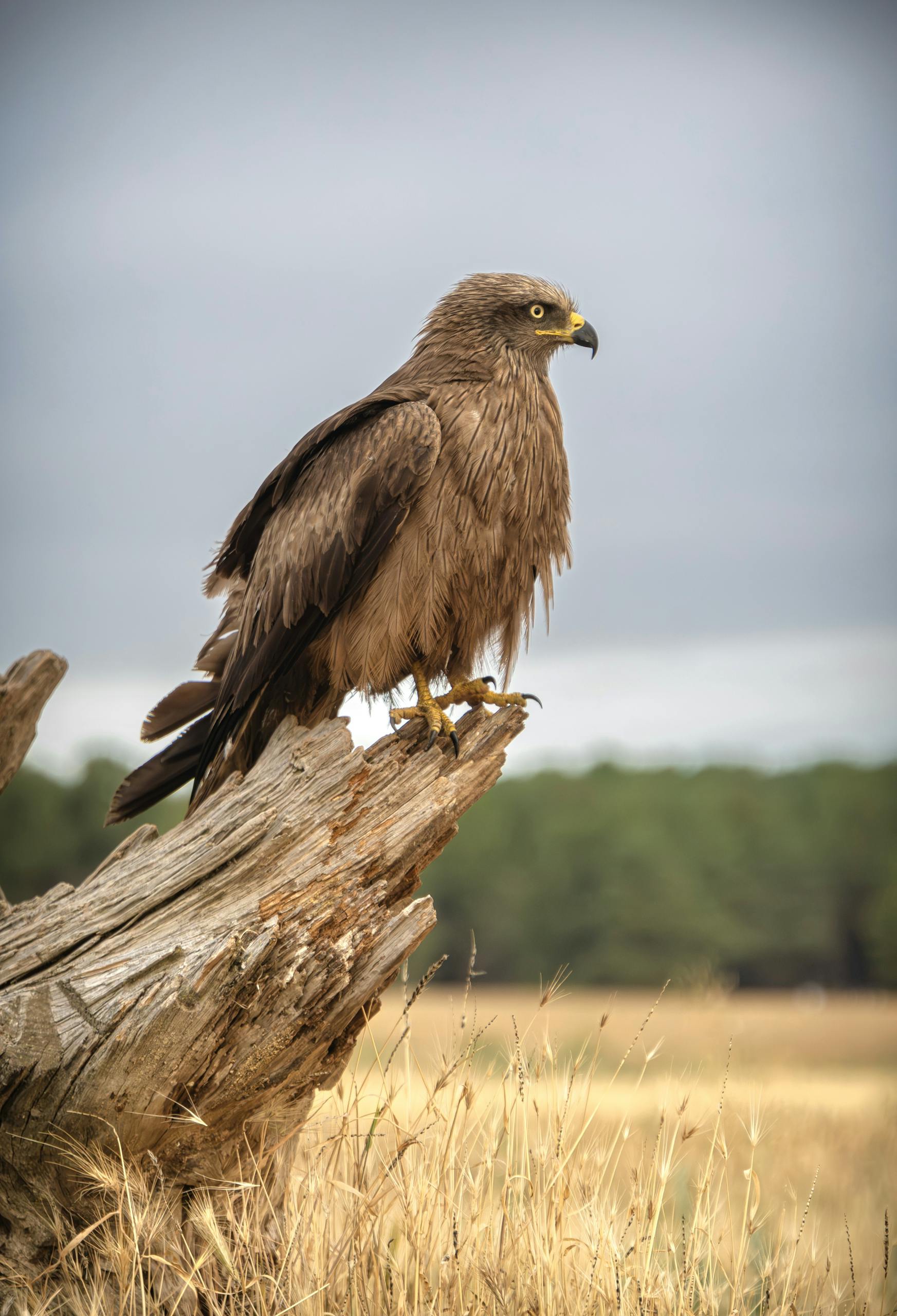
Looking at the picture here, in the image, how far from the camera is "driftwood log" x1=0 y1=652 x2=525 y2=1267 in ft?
12.7

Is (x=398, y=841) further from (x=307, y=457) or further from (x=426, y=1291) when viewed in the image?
(x=307, y=457)

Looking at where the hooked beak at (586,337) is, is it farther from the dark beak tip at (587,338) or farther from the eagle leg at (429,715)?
the eagle leg at (429,715)

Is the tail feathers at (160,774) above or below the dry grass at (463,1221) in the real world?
above

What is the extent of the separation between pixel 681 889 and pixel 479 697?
47907 millimetres

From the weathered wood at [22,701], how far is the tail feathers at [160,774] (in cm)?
67

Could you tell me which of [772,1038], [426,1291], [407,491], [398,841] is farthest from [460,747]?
[772,1038]

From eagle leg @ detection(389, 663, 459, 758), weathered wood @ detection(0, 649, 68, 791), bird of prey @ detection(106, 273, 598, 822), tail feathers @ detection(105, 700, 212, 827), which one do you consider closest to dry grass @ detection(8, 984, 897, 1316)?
eagle leg @ detection(389, 663, 459, 758)

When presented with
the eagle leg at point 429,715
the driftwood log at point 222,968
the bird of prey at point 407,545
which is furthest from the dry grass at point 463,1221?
the bird of prey at point 407,545

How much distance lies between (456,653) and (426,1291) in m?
2.95

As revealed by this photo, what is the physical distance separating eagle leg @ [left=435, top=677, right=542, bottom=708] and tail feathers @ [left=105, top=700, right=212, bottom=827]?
47.8 inches

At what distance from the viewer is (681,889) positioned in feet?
168

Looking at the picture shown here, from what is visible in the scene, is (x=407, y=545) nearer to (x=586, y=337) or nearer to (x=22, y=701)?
(x=586, y=337)

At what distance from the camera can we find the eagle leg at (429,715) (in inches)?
195

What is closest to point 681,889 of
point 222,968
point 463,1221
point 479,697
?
point 479,697
